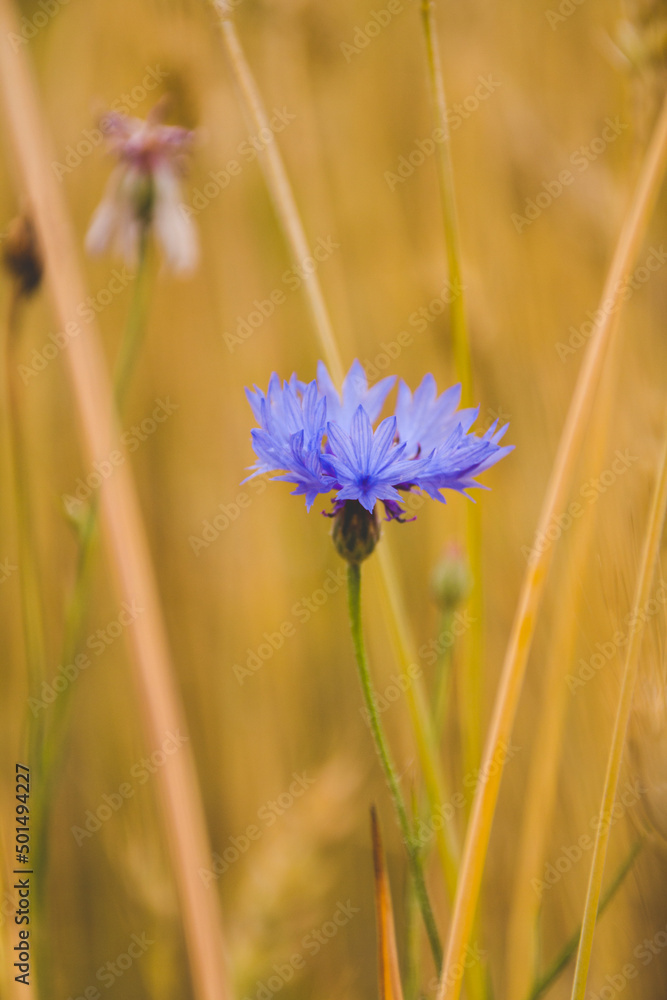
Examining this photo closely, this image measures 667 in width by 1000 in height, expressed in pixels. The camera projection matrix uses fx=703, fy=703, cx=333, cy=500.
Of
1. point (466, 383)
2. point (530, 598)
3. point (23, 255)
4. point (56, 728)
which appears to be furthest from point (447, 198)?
point (56, 728)

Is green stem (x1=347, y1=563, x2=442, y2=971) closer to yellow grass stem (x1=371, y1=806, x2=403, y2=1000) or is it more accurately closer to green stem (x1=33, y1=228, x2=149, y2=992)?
yellow grass stem (x1=371, y1=806, x2=403, y2=1000)

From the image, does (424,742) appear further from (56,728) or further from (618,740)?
(56,728)

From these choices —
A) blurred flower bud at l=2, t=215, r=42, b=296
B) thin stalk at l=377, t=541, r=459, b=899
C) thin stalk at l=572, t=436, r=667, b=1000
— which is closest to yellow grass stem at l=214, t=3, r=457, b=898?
thin stalk at l=377, t=541, r=459, b=899

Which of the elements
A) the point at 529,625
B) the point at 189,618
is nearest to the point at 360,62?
the point at 189,618

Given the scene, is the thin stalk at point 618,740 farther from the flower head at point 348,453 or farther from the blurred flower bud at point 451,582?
the blurred flower bud at point 451,582

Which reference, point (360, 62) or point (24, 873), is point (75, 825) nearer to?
point (24, 873)

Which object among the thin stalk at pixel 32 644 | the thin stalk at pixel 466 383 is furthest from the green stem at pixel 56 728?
the thin stalk at pixel 466 383
